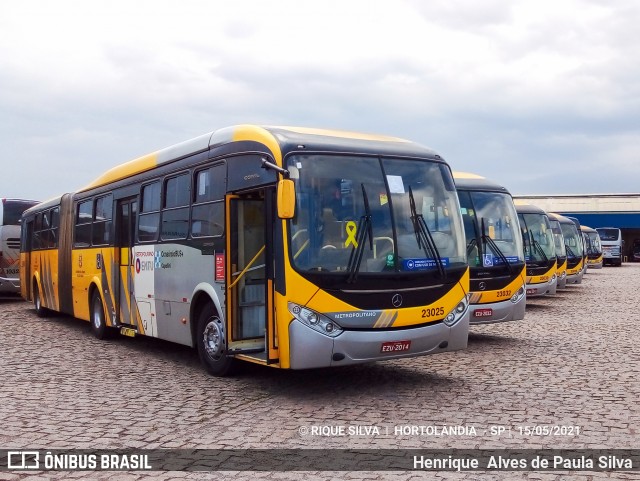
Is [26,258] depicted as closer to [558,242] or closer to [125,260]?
[125,260]

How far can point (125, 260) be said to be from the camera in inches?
503

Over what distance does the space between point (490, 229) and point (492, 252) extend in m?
0.51

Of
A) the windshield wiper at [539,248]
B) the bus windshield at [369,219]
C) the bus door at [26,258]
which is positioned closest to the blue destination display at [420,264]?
the bus windshield at [369,219]

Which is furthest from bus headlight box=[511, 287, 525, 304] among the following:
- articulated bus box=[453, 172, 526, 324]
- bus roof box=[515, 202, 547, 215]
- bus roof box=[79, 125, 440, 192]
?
bus roof box=[515, 202, 547, 215]

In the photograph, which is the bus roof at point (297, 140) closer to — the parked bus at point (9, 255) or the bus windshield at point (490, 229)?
the bus windshield at point (490, 229)

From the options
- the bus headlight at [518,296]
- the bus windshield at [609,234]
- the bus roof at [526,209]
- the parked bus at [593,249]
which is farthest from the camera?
the bus windshield at [609,234]

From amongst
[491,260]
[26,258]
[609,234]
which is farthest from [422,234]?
[609,234]

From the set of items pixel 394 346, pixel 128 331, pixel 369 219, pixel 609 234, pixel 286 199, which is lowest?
pixel 128 331

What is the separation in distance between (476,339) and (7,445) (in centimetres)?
878

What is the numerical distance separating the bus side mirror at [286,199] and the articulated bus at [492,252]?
5578 mm

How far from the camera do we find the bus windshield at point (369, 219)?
816 centimetres

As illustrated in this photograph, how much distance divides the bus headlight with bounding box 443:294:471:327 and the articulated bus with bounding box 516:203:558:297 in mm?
10159

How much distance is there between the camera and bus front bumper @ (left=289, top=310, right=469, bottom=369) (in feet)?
26.2

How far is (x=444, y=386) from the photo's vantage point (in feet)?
29.5
